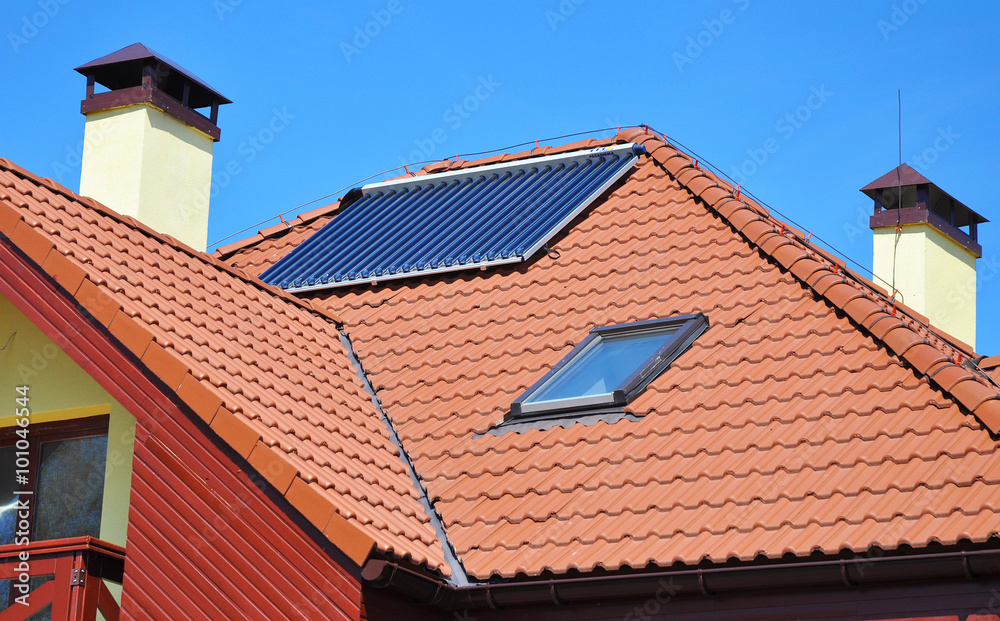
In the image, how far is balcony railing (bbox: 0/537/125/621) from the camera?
8328mm

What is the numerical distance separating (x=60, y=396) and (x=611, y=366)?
15.3ft

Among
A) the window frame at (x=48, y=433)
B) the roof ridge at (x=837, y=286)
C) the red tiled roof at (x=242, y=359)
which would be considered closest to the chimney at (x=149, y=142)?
the red tiled roof at (x=242, y=359)

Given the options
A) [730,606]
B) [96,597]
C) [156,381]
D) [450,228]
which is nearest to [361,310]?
[450,228]

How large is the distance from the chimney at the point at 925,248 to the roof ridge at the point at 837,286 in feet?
4.89

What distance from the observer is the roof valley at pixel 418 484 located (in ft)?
29.4

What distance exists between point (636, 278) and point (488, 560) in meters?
3.75

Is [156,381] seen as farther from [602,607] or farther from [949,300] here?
[949,300]

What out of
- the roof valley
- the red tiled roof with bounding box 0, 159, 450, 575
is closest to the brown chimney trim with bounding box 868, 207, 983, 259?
the roof valley

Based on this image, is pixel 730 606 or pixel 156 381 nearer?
pixel 730 606

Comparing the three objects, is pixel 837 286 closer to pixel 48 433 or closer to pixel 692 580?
pixel 692 580

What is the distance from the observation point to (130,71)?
14.2 m

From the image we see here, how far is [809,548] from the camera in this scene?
7.75 m

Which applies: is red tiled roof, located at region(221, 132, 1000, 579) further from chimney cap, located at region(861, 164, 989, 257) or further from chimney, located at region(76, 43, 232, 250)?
chimney cap, located at region(861, 164, 989, 257)

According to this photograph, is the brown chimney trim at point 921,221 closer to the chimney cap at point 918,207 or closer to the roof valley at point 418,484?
the chimney cap at point 918,207
